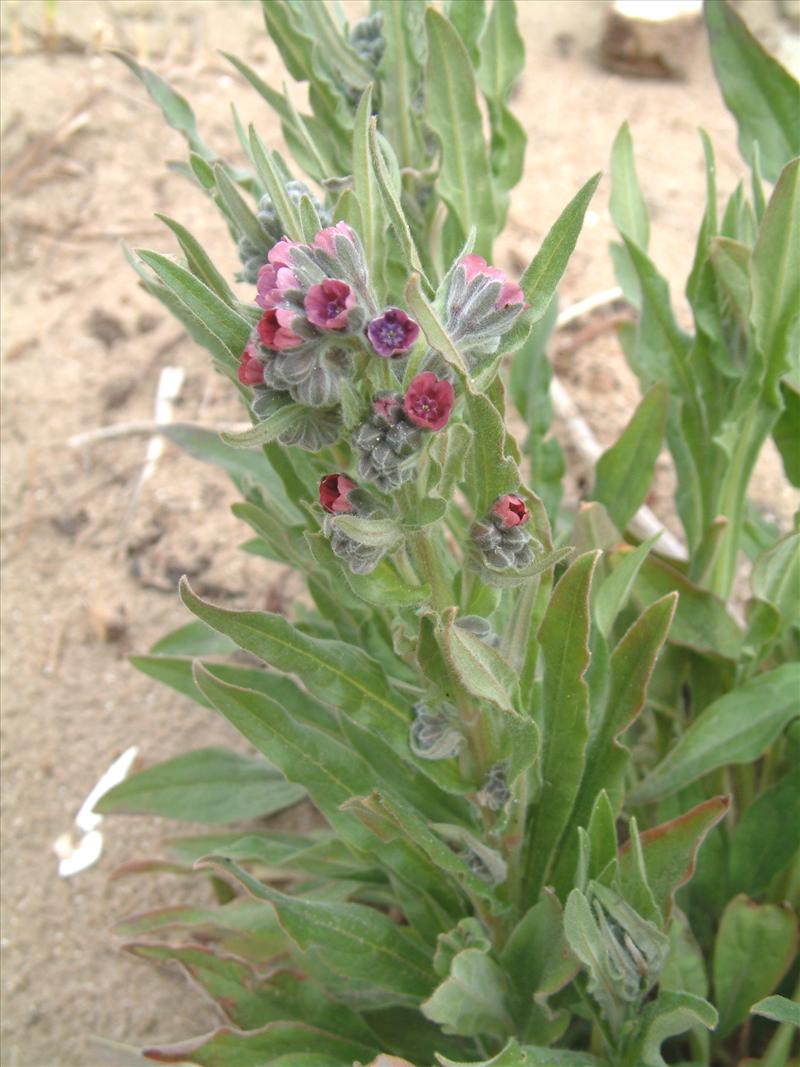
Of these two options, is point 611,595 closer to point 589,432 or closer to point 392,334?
point 392,334

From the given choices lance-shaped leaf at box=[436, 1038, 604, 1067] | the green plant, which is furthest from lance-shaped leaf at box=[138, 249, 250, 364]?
lance-shaped leaf at box=[436, 1038, 604, 1067]

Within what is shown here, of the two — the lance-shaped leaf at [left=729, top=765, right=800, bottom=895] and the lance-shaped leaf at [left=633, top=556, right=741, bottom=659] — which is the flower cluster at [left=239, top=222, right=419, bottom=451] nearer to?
the lance-shaped leaf at [left=633, top=556, right=741, bottom=659]

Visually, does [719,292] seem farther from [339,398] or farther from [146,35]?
[146,35]

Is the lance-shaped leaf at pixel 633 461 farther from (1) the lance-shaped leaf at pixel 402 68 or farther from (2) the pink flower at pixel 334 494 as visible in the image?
(2) the pink flower at pixel 334 494

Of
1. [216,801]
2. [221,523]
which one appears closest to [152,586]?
[221,523]

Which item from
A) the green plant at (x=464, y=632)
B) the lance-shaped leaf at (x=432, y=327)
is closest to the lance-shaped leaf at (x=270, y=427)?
the green plant at (x=464, y=632)

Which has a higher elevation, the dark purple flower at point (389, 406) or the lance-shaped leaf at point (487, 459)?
the dark purple flower at point (389, 406)

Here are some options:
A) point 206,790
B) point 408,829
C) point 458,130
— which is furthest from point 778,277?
point 206,790
